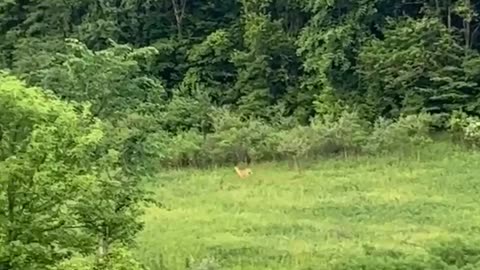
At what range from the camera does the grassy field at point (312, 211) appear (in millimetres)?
17141

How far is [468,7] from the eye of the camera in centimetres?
2923

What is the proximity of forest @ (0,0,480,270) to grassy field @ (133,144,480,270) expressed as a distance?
0.99 metres

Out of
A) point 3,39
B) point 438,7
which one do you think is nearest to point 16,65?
point 3,39

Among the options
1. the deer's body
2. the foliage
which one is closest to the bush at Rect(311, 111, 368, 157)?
the deer's body

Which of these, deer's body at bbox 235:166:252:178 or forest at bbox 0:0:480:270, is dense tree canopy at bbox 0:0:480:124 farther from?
deer's body at bbox 235:166:252:178

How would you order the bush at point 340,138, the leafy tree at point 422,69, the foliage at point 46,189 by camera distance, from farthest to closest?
the leafy tree at point 422,69
the bush at point 340,138
the foliage at point 46,189

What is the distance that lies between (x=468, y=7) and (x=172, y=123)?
8611mm

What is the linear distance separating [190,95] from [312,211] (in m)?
13.3

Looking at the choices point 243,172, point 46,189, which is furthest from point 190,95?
point 46,189

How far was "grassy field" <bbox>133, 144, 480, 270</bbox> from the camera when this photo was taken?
1714cm

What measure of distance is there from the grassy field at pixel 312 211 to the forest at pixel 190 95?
0.99 meters

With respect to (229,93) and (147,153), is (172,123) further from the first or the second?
(147,153)

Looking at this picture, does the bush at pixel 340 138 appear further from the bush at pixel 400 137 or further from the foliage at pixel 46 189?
the foliage at pixel 46 189

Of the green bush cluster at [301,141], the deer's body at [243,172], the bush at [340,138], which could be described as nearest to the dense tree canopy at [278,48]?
the green bush cluster at [301,141]
